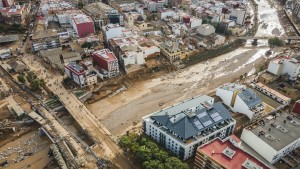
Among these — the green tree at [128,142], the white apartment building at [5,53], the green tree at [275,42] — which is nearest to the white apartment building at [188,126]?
the green tree at [128,142]

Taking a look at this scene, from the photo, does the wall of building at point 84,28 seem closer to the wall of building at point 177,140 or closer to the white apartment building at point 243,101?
the wall of building at point 177,140

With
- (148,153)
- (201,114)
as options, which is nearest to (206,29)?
(201,114)

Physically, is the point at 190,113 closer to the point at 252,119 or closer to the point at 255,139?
the point at 255,139

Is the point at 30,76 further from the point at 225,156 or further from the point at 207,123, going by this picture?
the point at 225,156

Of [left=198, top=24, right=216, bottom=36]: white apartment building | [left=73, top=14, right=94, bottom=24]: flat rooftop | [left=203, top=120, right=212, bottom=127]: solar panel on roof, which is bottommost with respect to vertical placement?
[left=203, top=120, right=212, bottom=127]: solar panel on roof

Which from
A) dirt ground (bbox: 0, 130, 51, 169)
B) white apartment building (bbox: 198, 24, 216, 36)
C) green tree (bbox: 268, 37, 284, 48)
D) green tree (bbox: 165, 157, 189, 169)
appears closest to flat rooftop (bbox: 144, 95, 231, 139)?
green tree (bbox: 165, 157, 189, 169)

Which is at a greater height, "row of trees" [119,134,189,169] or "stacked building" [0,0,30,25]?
"stacked building" [0,0,30,25]

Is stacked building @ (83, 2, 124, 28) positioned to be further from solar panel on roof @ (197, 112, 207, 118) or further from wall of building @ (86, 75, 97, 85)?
solar panel on roof @ (197, 112, 207, 118)
